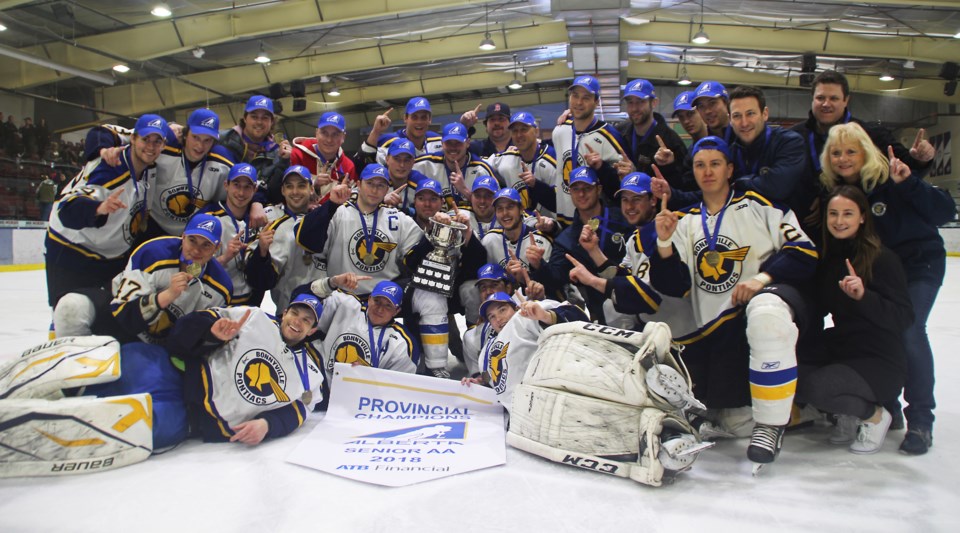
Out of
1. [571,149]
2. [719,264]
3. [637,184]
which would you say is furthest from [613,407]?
[571,149]

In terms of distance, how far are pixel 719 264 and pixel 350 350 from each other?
6.14ft

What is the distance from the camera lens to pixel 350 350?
3344 mm

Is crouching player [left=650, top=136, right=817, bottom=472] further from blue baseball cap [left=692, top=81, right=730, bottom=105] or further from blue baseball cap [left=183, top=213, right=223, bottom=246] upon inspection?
blue baseball cap [left=183, top=213, right=223, bottom=246]

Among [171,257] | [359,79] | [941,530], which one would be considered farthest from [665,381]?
[359,79]

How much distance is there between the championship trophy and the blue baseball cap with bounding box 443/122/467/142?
94 centimetres

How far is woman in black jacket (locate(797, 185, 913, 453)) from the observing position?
2486 mm

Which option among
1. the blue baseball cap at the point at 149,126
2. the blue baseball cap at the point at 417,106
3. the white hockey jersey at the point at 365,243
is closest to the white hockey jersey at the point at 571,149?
the blue baseball cap at the point at 417,106

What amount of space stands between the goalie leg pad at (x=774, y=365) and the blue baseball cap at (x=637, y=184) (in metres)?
1.05

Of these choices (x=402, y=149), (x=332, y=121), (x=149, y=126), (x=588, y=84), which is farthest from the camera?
(x=332, y=121)

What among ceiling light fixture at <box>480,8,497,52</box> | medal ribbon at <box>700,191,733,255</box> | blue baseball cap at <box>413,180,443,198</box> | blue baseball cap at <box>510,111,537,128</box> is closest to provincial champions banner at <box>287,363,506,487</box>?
medal ribbon at <box>700,191,733,255</box>

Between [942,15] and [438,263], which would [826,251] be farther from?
[942,15]

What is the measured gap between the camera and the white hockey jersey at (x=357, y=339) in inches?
132

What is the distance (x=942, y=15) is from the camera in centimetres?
1127

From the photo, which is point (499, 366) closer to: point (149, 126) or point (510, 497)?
point (510, 497)
